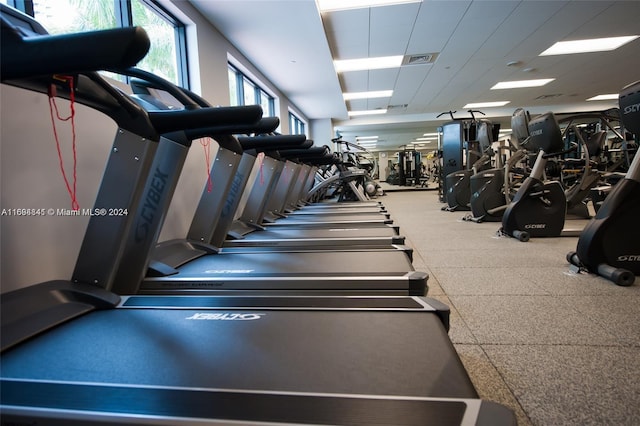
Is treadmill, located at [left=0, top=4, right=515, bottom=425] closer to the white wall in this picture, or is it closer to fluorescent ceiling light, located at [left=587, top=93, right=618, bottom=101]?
the white wall

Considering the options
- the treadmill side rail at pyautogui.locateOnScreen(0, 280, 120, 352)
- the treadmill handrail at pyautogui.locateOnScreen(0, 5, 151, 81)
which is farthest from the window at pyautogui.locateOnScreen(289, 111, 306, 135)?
the treadmill handrail at pyautogui.locateOnScreen(0, 5, 151, 81)

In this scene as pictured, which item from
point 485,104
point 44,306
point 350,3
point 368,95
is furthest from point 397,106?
point 44,306

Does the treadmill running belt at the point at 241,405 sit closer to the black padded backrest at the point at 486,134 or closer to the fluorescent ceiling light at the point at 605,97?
the black padded backrest at the point at 486,134

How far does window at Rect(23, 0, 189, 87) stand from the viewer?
194 cm

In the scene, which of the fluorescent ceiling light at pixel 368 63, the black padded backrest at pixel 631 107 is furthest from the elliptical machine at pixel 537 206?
the fluorescent ceiling light at pixel 368 63

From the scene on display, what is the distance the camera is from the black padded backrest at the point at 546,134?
3.32 meters

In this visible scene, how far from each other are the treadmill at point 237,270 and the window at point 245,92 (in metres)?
2.99

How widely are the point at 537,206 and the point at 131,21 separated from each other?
446 centimetres

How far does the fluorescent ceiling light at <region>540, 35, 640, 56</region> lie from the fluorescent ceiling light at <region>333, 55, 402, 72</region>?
2626mm

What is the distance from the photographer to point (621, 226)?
2.28m

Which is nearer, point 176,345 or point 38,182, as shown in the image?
point 176,345

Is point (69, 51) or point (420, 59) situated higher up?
point (420, 59)

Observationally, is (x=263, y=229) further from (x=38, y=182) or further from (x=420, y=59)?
(x=420, y=59)

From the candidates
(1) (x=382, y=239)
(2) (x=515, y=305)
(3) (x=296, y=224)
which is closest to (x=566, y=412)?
(2) (x=515, y=305)
